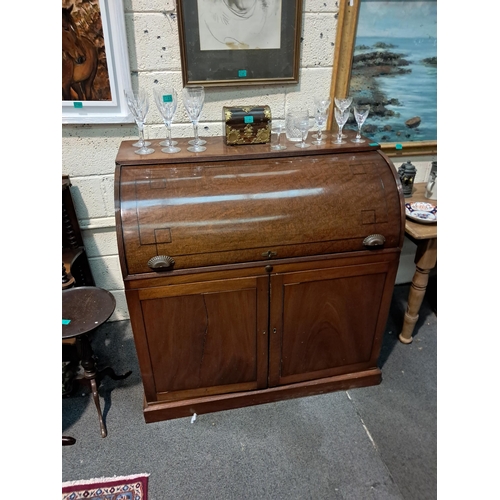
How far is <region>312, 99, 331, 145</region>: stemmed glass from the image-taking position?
176 centimetres

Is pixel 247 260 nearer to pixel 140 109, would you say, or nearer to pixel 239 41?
pixel 140 109

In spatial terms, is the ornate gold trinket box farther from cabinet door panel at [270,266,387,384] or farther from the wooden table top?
the wooden table top

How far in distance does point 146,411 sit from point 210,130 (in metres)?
1.40

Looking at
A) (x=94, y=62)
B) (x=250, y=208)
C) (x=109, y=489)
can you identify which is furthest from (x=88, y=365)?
(x=94, y=62)

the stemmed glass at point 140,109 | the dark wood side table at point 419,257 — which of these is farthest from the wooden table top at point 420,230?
the stemmed glass at point 140,109

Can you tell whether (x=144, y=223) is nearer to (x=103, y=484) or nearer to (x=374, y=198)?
(x=374, y=198)

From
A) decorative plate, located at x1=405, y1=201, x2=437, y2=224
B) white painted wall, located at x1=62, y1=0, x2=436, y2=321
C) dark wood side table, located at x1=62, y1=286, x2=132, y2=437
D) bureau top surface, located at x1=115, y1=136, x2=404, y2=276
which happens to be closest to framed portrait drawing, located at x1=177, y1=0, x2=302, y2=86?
white painted wall, located at x1=62, y1=0, x2=436, y2=321

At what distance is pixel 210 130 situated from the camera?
→ 1.97 meters

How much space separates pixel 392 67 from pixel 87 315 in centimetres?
193

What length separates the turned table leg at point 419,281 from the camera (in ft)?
6.50

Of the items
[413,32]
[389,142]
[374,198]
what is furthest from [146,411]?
[413,32]

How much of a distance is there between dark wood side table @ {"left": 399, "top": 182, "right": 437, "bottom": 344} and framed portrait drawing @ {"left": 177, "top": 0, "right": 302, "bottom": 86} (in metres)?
0.97

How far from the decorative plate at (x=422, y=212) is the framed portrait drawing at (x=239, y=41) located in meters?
0.92

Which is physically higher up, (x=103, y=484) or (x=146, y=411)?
(x=146, y=411)
